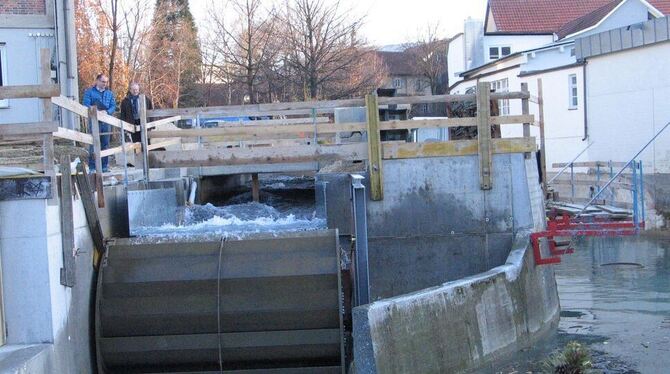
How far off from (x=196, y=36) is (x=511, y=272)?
36.1 m

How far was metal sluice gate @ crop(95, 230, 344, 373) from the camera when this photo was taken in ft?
30.7

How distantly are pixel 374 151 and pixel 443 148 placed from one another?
991mm

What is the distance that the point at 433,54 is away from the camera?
68.1 m

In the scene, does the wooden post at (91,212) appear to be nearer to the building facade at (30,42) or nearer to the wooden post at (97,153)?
the wooden post at (97,153)

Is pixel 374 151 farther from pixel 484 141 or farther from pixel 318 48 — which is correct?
pixel 318 48

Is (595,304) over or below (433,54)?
below

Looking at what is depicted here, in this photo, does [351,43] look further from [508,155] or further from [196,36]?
[508,155]

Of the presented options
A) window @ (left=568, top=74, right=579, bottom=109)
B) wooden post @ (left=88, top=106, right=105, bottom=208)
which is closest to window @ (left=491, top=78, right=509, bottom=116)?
window @ (left=568, top=74, right=579, bottom=109)

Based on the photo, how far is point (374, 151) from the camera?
447 inches

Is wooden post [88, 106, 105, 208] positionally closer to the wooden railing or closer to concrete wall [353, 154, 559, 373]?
the wooden railing

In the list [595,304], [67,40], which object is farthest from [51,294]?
[67,40]

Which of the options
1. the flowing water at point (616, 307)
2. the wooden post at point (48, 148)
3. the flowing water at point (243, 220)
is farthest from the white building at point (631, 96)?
the wooden post at point (48, 148)

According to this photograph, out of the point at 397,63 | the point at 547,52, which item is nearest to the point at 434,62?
the point at 397,63

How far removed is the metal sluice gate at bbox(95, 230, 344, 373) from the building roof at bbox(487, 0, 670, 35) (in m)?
33.5
